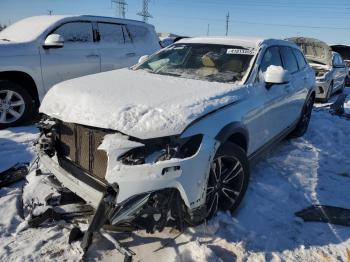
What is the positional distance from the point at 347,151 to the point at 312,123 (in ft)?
6.07

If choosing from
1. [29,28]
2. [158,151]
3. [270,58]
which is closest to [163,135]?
[158,151]

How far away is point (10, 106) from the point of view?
5832mm

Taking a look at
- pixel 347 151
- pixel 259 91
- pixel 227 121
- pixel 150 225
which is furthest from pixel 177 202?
pixel 347 151

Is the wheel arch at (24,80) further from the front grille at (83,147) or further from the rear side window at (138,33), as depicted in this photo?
the front grille at (83,147)

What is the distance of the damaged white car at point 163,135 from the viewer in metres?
2.55

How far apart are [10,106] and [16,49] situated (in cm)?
94

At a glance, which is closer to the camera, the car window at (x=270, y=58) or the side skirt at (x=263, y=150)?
the side skirt at (x=263, y=150)

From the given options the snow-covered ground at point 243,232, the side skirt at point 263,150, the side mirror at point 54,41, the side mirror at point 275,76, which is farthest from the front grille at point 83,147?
the side mirror at point 54,41

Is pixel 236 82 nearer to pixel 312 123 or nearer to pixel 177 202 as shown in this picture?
pixel 177 202

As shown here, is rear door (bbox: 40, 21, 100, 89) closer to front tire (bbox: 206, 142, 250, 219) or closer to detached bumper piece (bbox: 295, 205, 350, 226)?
front tire (bbox: 206, 142, 250, 219)

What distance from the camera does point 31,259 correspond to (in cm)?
272

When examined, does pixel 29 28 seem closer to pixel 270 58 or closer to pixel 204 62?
pixel 204 62

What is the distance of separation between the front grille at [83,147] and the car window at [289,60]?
338cm

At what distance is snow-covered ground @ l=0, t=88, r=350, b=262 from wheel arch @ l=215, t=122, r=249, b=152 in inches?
26.3
